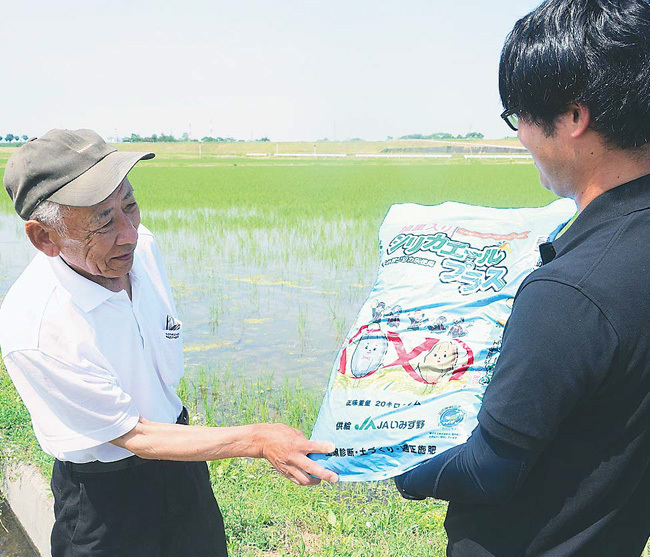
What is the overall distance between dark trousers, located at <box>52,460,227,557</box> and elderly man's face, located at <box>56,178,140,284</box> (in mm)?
538

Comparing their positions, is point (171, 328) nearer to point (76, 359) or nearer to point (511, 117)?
point (76, 359)

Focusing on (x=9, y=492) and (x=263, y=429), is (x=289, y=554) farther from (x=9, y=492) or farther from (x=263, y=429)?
(x=9, y=492)

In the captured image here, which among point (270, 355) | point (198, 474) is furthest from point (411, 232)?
point (270, 355)

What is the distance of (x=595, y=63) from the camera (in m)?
0.86

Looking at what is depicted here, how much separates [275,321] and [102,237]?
4.19 metres

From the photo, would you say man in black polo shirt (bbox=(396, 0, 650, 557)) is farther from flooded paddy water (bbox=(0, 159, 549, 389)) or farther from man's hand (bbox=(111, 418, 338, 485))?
flooded paddy water (bbox=(0, 159, 549, 389))

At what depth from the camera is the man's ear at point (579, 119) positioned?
89 cm

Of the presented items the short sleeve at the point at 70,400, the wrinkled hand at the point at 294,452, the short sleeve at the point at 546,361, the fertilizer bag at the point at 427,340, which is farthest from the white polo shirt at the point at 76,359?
the short sleeve at the point at 546,361

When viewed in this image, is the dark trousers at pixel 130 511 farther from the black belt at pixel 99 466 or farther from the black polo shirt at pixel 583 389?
the black polo shirt at pixel 583 389

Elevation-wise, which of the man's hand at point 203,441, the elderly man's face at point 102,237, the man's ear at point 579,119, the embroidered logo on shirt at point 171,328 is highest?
the man's ear at point 579,119

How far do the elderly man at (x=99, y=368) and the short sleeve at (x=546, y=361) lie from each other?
52 cm

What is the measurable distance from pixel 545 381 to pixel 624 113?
0.39 meters

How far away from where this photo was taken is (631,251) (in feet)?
2.83

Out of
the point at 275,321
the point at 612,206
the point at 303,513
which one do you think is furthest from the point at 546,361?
the point at 275,321
